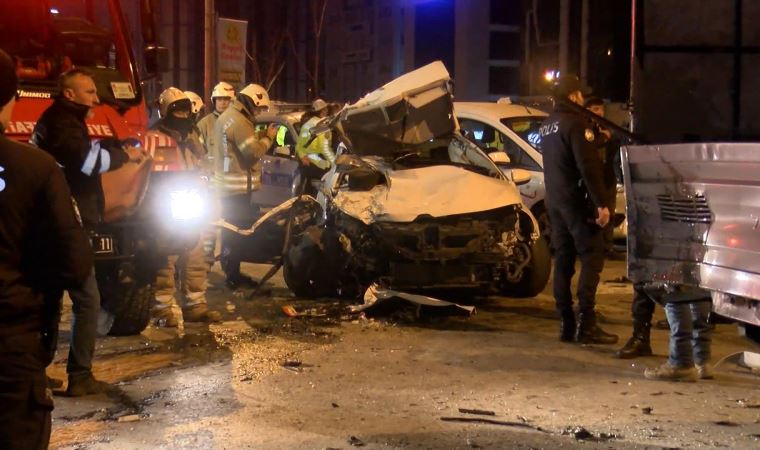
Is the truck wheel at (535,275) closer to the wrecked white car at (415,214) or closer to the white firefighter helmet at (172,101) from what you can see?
the wrecked white car at (415,214)

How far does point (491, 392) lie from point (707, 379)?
1.39 meters

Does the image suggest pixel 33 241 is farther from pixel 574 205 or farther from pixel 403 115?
pixel 403 115

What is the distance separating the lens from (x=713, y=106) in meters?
6.31

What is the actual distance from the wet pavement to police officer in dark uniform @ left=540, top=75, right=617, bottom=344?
243 millimetres

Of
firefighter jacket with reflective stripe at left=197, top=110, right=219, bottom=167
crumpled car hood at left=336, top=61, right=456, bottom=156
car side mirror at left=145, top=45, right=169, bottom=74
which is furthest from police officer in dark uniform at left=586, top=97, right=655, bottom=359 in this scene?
firefighter jacket with reflective stripe at left=197, top=110, right=219, bottom=167

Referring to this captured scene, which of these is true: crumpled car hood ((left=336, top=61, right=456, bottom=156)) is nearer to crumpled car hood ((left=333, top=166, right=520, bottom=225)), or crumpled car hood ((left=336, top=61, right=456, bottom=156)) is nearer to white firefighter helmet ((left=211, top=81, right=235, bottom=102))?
crumpled car hood ((left=333, top=166, right=520, bottom=225))

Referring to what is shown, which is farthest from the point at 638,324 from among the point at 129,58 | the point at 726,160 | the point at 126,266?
the point at 129,58

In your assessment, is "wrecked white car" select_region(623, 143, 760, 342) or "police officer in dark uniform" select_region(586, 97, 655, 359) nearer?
"wrecked white car" select_region(623, 143, 760, 342)

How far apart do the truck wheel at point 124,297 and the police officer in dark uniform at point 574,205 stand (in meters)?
3.02

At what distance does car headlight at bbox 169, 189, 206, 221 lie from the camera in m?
7.18

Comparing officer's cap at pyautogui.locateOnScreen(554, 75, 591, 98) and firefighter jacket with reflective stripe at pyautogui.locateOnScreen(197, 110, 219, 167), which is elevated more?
officer's cap at pyautogui.locateOnScreen(554, 75, 591, 98)

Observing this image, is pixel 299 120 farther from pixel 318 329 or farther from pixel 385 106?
pixel 318 329

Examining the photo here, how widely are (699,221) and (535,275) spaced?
3.71 m

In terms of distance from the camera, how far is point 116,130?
24.0 ft
